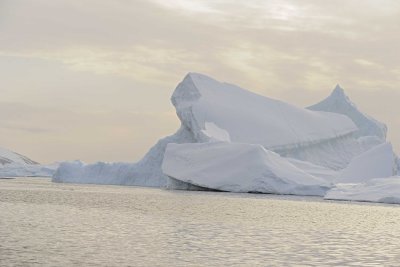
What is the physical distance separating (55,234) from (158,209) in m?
10.6

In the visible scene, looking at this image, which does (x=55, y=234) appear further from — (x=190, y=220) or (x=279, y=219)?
(x=279, y=219)

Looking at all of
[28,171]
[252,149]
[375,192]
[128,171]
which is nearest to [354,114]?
[128,171]

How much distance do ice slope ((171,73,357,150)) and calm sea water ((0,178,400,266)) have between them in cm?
2487

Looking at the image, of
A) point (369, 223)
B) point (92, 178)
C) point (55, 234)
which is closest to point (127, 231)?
point (55, 234)

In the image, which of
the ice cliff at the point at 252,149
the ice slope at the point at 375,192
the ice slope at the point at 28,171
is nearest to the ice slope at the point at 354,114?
the ice cliff at the point at 252,149

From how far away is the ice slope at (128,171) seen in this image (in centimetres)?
5194

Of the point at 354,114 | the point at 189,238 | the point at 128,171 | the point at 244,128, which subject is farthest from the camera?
the point at 354,114

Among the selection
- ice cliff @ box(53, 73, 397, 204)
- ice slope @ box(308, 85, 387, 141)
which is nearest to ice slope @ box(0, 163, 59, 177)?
ice cliff @ box(53, 73, 397, 204)

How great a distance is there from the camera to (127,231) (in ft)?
55.6

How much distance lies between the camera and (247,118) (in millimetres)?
53469

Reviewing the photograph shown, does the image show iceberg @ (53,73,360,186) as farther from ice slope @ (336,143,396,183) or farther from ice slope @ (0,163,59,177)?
ice slope @ (0,163,59,177)

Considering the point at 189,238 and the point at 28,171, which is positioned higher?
the point at 28,171

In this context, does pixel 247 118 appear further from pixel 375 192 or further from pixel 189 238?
pixel 189 238

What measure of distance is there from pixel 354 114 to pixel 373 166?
21.3 metres
